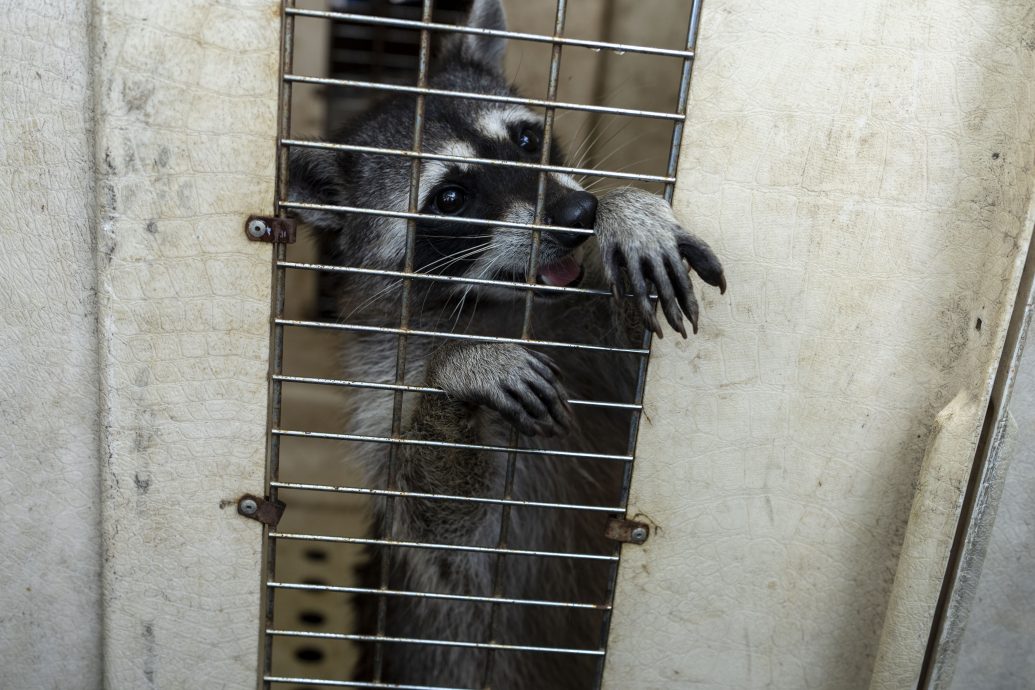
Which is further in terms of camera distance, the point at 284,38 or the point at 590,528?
the point at 590,528

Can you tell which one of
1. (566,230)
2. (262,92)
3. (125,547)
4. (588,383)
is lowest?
(125,547)

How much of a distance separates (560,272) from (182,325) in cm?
82

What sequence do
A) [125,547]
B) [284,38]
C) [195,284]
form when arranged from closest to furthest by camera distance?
[284,38] < [195,284] < [125,547]

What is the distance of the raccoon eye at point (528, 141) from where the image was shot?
2.30m

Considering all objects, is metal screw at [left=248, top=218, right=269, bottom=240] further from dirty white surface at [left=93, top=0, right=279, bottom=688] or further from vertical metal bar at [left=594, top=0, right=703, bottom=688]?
vertical metal bar at [left=594, top=0, right=703, bottom=688]

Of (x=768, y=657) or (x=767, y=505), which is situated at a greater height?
(x=767, y=505)

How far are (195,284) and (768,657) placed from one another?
1.33 metres

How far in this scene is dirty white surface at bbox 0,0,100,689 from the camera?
4.67 feet

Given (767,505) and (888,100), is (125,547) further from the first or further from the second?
(888,100)

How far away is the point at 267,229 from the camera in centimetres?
145

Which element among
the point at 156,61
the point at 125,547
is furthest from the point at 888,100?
the point at 125,547

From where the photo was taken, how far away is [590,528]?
2.30 metres

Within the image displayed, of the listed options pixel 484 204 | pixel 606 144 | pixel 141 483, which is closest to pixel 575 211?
pixel 484 204

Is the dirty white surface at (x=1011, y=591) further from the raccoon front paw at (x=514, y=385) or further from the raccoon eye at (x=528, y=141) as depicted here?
the raccoon eye at (x=528, y=141)
